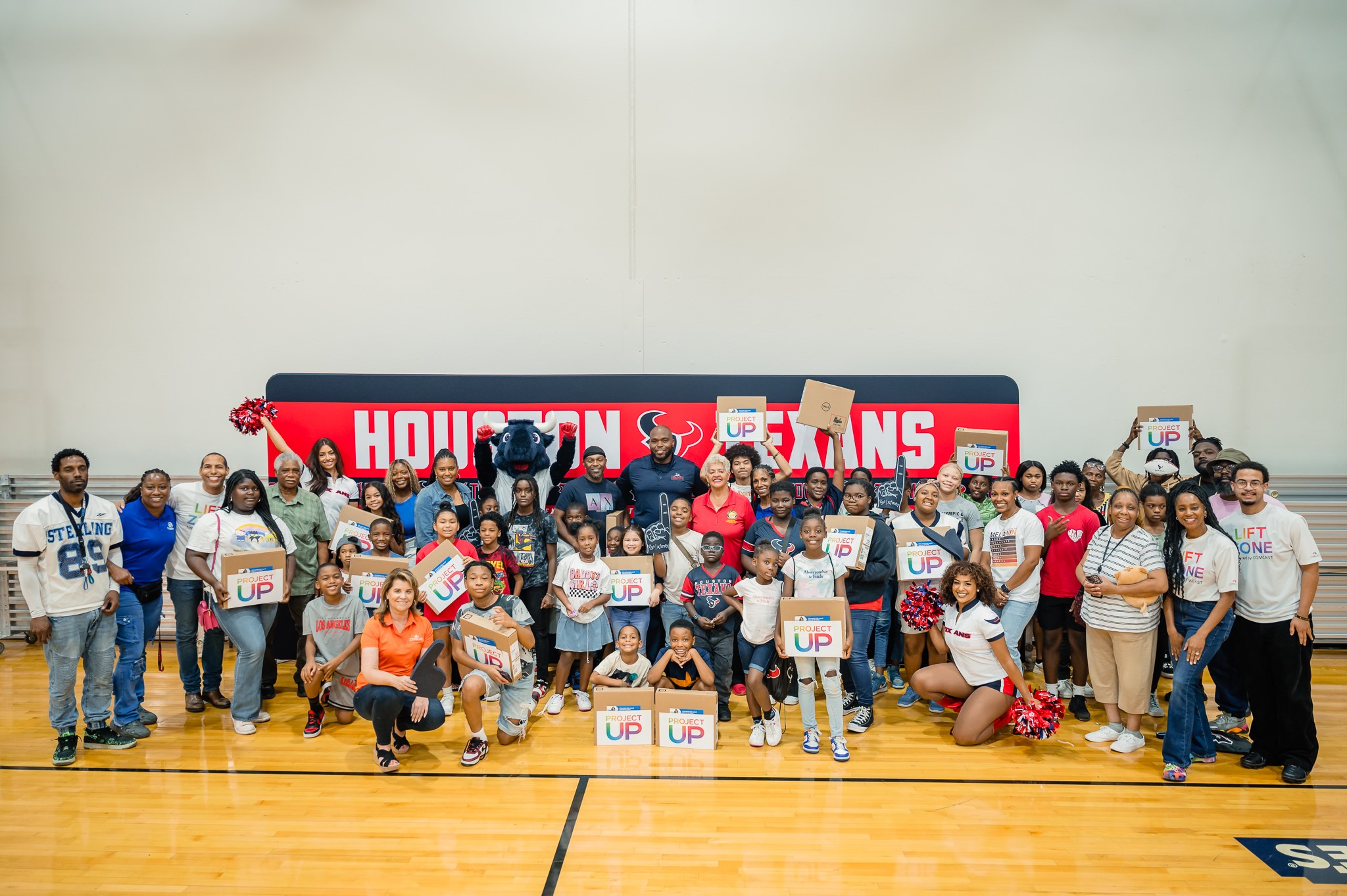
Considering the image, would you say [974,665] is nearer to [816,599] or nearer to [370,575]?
[816,599]

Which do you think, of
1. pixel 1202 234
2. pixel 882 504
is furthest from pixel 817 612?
pixel 1202 234

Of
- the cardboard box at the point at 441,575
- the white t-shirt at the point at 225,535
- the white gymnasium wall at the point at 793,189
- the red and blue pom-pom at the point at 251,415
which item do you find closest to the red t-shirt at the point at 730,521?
the cardboard box at the point at 441,575

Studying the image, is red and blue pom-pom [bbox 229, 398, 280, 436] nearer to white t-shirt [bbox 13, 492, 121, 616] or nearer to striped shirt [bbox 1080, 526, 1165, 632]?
white t-shirt [bbox 13, 492, 121, 616]

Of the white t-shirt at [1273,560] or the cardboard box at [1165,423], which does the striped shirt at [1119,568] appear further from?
the cardboard box at [1165,423]

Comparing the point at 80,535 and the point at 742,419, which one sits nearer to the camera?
the point at 80,535

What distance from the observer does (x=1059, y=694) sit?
221 inches

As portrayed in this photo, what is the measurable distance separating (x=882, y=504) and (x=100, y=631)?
210 inches

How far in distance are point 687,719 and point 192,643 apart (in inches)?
140

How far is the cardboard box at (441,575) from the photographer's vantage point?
5086mm

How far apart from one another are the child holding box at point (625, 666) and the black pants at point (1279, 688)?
3542 millimetres

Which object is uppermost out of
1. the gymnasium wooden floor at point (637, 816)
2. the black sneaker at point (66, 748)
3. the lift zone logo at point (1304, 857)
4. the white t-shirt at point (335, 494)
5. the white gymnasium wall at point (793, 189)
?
the white gymnasium wall at point (793, 189)

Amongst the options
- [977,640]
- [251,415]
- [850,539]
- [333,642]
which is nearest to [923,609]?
[977,640]

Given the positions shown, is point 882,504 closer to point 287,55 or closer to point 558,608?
point 558,608

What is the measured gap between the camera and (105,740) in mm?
4793
